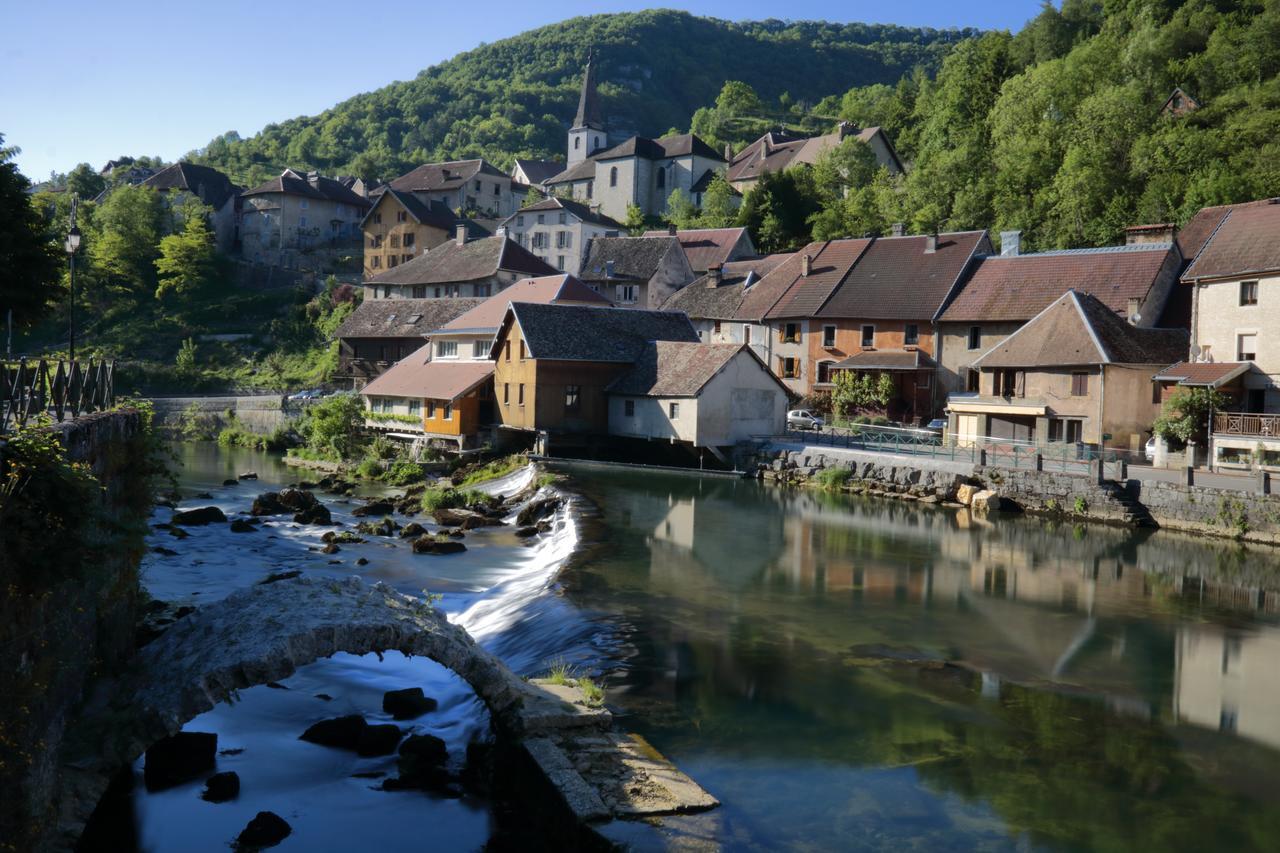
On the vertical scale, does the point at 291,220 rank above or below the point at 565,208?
below

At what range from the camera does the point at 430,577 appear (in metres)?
24.8

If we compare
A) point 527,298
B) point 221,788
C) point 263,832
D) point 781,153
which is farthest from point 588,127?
point 263,832

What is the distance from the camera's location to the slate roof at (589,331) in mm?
46406

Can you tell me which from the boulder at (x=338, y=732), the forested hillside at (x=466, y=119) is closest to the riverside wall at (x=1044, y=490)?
the boulder at (x=338, y=732)

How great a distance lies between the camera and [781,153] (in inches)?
4200

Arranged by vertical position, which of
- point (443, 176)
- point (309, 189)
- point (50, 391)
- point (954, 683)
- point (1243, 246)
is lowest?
point (954, 683)

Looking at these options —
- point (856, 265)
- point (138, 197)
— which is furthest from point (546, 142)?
point (856, 265)

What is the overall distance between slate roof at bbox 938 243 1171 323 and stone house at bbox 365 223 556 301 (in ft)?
102

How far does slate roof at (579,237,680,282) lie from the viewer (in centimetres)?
6956

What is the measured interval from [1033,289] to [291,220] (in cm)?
6923

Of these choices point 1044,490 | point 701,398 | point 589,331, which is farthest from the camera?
point 589,331

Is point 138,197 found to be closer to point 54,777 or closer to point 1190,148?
point 1190,148

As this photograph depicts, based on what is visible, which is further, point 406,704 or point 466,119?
point 466,119

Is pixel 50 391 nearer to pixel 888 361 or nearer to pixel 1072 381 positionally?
pixel 1072 381
